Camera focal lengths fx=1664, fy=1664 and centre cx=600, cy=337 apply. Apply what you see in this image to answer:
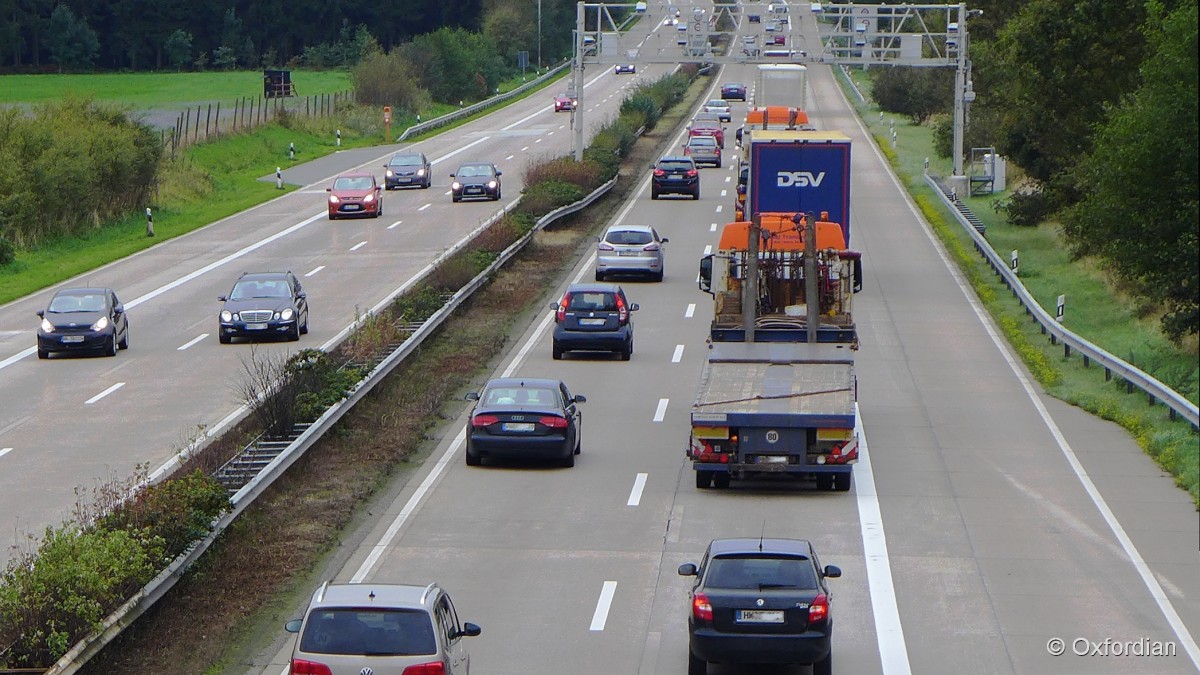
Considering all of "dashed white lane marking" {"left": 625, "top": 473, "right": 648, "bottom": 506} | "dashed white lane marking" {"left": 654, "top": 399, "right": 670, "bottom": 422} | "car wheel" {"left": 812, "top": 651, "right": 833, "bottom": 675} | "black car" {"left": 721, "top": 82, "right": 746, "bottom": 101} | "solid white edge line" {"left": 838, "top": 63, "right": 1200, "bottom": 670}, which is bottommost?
"dashed white lane marking" {"left": 625, "top": 473, "right": 648, "bottom": 506}

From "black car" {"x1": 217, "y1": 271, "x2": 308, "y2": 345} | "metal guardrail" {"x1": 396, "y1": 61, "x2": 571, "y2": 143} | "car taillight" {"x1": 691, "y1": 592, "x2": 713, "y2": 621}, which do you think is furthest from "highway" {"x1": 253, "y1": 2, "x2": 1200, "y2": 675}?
"metal guardrail" {"x1": 396, "y1": 61, "x2": 571, "y2": 143}

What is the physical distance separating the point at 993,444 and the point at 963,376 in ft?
20.1

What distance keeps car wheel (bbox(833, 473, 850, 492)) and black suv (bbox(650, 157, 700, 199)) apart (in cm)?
3970

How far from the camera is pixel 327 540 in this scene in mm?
19891

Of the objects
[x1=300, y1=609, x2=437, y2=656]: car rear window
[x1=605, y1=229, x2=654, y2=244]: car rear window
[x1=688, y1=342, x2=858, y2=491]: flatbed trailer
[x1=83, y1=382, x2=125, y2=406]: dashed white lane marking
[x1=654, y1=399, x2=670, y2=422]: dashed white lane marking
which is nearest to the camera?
[x1=300, y1=609, x2=437, y2=656]: car rear window

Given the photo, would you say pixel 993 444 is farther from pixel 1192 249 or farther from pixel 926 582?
pixel 926 582

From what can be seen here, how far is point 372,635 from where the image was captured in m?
12.2

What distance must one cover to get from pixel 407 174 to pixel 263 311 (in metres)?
32.5

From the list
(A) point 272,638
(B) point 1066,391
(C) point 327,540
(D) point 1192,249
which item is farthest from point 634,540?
(B) point 1066,391

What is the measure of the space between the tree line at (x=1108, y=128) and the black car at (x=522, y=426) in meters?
9.01

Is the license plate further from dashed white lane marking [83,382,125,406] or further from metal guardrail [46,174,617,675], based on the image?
dashed white lane marking [83,382,125,406]

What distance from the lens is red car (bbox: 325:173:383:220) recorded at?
57812 mm

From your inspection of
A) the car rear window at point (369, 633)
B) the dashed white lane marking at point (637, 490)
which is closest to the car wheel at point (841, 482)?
the dashed white lane marking at point (637, 490)

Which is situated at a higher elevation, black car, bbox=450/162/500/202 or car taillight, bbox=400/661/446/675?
black car, bbox=450/162/500/202
